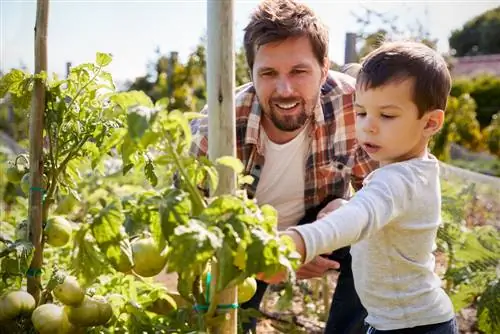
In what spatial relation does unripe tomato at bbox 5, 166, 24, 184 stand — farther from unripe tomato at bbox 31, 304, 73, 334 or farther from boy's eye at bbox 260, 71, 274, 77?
boy's eye at bbox 260, 71, 274, 77

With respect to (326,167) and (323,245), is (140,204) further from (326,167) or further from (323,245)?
(326,167)

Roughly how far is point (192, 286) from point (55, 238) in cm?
58

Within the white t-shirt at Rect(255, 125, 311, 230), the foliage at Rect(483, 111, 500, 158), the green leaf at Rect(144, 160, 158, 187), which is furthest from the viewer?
the foliage at Rect(483, 111, 500, 158)

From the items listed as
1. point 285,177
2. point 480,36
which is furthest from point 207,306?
point 480,36


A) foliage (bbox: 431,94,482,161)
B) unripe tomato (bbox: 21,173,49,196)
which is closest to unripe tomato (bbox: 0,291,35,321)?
unripe tomato (bbox: 21,173,49,196)

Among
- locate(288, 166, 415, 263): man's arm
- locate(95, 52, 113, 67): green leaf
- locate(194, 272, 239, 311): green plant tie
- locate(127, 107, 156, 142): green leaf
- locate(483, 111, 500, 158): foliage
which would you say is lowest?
locate(483, 111, 500, 158): foliage

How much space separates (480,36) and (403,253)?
27689 millimetres

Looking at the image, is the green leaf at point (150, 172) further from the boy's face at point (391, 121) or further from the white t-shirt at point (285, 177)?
the white t-shirt at point (285, 177)

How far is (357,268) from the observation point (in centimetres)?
167

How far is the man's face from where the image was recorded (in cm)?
207

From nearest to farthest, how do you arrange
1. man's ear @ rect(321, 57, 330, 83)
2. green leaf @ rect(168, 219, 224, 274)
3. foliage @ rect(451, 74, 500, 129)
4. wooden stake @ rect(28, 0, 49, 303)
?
green leaf @ rect(168, 219, 224, 274), wooden stake @ rect(28, 0, 49, 303), man's ear @ rect(321, 57, 330, 83), foliage @ rect(451, 74, 500, 129)

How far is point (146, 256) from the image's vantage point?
1460 millimetres

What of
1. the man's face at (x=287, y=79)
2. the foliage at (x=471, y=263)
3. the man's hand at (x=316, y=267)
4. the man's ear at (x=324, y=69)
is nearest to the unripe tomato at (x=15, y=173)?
the man's face at (x=287, y=79)

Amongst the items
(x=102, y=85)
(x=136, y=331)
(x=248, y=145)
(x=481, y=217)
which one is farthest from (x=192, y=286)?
(x=481, y=217)
